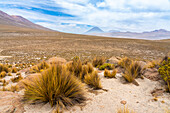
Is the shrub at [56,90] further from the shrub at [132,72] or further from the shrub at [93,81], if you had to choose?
the shrub at [132,72]

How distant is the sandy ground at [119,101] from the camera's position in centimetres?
286

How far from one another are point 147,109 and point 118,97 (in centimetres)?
83

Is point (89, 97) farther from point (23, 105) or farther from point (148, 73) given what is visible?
point (148, 73)

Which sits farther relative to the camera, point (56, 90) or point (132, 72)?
point (132, 72)

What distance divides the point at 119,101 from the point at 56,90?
1786 millimetres

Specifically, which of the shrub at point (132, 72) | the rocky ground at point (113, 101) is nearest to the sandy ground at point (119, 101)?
the rocky ground at point (113, 101)

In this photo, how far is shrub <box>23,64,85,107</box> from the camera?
9.66 ft

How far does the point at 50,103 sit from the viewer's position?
2906mm

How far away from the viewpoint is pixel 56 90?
2.91 m

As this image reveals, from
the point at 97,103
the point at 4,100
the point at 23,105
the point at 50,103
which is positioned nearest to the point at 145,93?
the point at 97,103

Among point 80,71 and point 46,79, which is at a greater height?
point 46,79

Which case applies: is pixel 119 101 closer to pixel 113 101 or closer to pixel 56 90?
pixel 113 101

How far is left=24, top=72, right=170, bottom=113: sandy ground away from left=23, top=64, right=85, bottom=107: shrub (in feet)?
0.67

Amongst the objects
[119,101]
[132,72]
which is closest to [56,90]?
[119,101]
